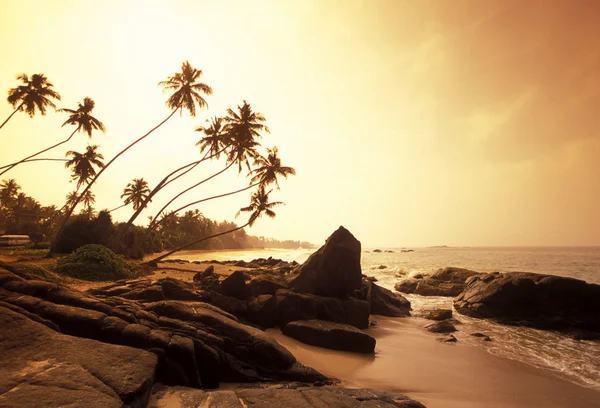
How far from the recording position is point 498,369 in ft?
25.5

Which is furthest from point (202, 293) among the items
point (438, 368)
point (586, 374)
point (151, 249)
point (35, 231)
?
point (35, 231)

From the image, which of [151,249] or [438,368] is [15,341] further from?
[151,249]

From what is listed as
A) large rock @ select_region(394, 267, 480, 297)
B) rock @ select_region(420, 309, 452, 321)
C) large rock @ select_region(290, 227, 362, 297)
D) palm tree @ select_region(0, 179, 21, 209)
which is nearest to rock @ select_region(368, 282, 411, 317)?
rock @ select_region(420, 309, 452, 321)

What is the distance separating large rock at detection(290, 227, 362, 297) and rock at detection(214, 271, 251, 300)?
241 cm

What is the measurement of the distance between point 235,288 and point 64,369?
731 centimetres

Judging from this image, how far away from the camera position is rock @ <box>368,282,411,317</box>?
14.5 meters

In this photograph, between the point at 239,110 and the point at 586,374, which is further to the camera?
the point at 239,110

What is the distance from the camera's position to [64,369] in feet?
12.3

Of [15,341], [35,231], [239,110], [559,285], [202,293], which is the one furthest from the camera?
[35,231]

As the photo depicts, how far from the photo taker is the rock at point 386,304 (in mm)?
14492

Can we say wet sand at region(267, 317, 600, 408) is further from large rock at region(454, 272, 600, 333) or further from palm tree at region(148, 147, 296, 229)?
palm tree at region(148, 147, 296, 229)

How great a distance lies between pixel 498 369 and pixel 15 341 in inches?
441

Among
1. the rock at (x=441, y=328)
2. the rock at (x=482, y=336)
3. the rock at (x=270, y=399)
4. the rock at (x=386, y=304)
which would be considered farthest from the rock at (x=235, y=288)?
the rock at (x=482, y=336)

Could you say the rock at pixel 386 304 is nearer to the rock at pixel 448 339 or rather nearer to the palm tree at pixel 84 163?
the rock at pixel 448 339
